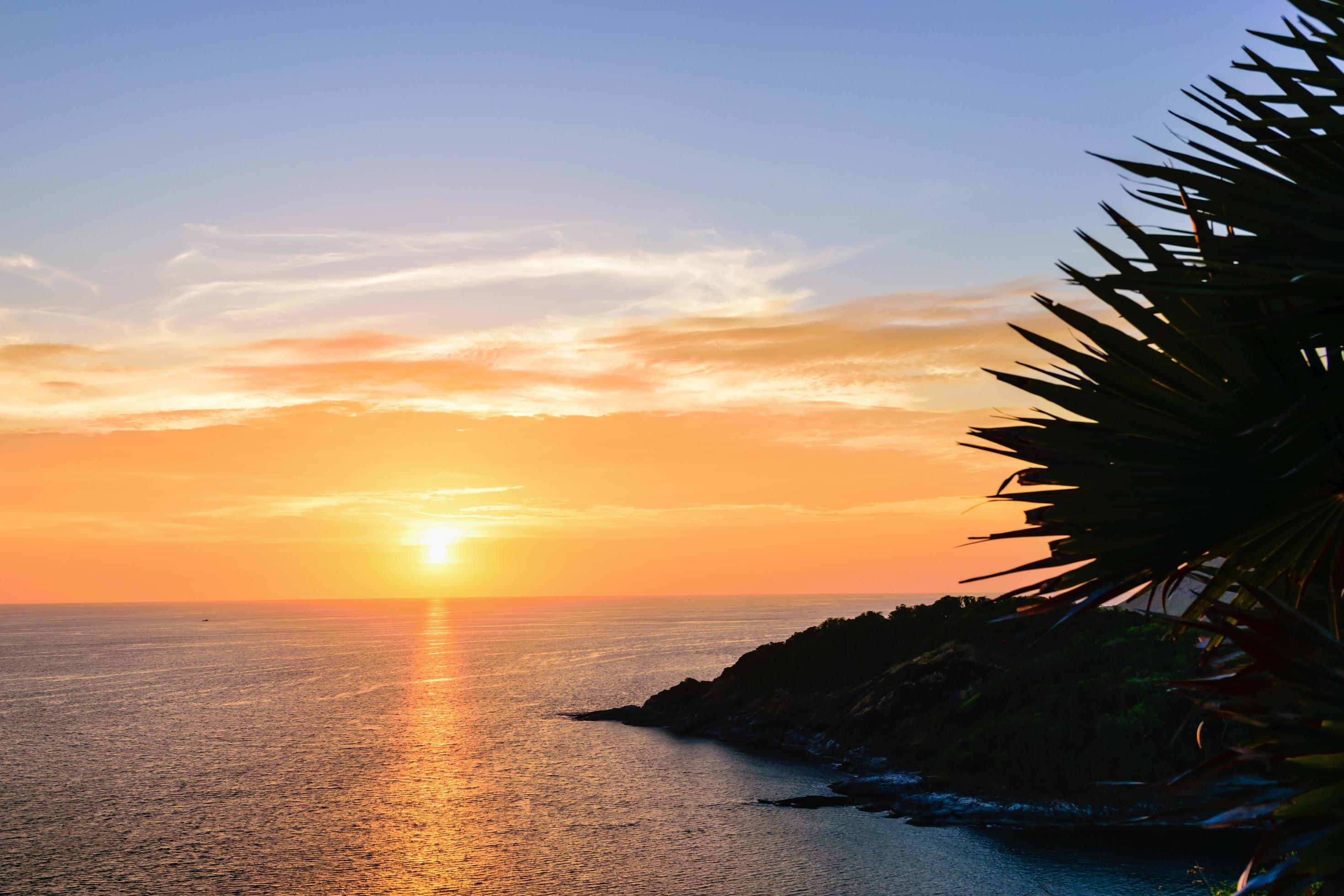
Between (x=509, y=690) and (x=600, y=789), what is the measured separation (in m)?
60.0

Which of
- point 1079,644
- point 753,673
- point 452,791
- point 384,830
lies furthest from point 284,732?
point 1079,644

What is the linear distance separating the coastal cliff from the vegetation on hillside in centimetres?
4322

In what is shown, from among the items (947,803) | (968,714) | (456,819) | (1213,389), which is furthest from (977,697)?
(1213,389)

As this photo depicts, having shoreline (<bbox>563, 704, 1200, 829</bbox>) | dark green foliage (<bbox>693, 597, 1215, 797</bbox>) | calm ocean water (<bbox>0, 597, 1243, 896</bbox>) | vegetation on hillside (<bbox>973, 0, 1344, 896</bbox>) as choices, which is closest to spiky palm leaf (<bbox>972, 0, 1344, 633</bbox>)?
vegetation on hillside (<bbox>973, 0, 1344, 896</bbox>)

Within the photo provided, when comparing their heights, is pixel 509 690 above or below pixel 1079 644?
below

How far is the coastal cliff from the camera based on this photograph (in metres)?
57.0

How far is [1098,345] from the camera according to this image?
593 cm

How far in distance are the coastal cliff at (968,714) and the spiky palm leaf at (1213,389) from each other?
43.2 m

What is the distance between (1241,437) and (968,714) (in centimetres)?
6661

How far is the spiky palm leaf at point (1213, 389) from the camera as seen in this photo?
16.8 feet

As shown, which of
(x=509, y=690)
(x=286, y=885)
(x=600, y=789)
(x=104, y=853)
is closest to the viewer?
(x=286, y=885)

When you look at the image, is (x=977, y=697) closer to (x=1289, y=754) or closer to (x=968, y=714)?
(x=968, y=714)

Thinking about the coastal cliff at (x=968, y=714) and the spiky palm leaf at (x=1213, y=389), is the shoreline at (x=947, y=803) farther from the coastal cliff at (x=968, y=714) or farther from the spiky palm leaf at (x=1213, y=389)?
the spiky palm leaf at (x=1213, y=389)

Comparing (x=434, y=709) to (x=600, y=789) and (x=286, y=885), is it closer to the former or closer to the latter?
(x=600, y=789)
